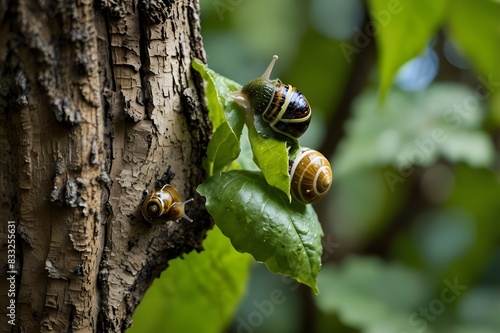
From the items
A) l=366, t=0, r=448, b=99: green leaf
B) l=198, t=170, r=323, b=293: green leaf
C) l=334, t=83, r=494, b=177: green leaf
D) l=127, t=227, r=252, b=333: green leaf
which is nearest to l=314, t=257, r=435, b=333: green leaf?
l=334, t=83, r=494, b=177: green leaf

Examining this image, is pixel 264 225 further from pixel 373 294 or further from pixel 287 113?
pixel 373 294

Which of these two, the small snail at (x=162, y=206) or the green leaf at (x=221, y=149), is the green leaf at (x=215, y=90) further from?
the small snail at (x=162, y=206)

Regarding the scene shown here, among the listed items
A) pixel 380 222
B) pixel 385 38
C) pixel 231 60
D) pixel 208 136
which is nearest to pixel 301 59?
pixel 231 60

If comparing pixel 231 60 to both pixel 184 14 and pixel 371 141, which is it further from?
pixel 184 14

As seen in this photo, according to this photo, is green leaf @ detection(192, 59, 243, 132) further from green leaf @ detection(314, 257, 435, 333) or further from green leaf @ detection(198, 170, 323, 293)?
green leaf @ detection(314, 257, 435, 333)

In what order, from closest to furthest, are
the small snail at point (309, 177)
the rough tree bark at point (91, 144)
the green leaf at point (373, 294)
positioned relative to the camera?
the rough tree bark at point (91, 144)
the small snail at point (309, 177)
the green leaf at point (373, 294)

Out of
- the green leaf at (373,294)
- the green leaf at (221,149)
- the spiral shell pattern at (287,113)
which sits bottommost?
the green leaf at (373,294)

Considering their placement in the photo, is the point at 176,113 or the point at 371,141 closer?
the point at 176,113

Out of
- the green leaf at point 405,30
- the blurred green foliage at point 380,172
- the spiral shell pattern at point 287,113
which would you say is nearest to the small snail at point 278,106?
the spiral shell pattern at point 287,113

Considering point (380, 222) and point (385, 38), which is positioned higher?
point (385, 38)
